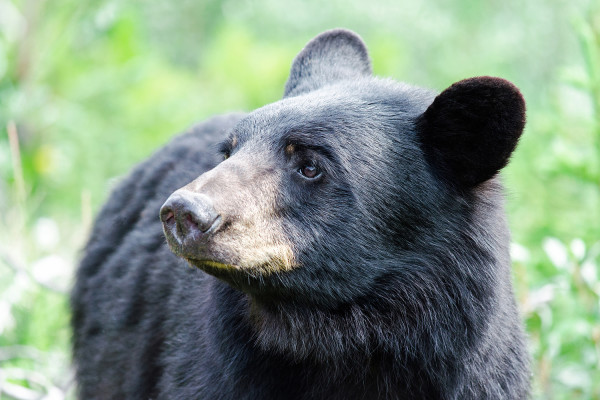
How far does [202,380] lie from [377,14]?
13875 mm

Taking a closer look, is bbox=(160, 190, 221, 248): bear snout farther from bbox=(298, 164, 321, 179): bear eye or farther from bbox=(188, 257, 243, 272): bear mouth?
bbox=(298, 164, 321, 179): bear eye

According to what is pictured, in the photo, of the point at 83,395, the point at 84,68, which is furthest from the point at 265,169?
the point at 84,68

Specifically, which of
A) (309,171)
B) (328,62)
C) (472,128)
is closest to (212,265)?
(309,171)

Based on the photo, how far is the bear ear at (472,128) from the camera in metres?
2.89

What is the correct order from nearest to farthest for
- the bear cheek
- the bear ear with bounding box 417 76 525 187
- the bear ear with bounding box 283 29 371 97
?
the bear cheek
the bear ear with bounding box 417 76 525 187
the bear ear with bounding box 283 29 371 97

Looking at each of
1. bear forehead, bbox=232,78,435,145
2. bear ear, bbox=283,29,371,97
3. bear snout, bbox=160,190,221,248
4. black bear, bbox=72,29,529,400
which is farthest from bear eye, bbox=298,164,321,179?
bear ear, bbox=283,29,371,97

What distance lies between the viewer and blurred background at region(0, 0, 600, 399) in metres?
5.08

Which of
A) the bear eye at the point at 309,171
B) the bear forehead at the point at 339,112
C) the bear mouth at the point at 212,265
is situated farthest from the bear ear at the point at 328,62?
the bear mouth at the point at 212,265

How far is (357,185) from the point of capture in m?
3.04

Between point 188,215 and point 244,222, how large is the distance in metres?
0.26

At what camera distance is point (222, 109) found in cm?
1335

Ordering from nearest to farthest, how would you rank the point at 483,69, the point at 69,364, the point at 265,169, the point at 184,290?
the point at 265,169 → the point at 184,290 → the point at 69,364 → the point at 483,69

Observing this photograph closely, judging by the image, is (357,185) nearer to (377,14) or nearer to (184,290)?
(184,290)

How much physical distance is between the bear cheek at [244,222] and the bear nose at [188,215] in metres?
0.04
